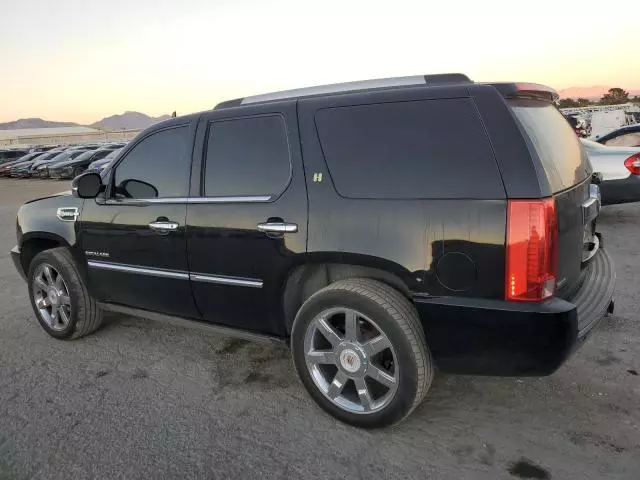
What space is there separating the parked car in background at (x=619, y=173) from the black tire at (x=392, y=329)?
637 centimetres

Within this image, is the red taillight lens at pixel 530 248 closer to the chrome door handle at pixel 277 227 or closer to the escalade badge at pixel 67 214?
the chrome door handle at pixel 277 227

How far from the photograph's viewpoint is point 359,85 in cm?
314

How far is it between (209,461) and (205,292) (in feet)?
3.68

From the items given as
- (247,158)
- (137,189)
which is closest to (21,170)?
(137,189)

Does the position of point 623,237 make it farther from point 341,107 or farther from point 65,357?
point 65,357

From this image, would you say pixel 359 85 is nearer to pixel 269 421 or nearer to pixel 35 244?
pixel 269 421

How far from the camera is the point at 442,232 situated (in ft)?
8.46

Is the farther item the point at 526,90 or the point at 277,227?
the point at 277,227

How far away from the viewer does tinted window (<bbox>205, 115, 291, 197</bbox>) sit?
3146 millimetres

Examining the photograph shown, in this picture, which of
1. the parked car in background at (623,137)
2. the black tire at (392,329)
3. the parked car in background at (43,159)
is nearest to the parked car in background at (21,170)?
the parked car in background at (43,159)

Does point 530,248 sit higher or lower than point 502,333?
higher

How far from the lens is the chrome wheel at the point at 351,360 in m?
2.85

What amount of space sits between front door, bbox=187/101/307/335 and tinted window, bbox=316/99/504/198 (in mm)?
274

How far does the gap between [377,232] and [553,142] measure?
108cm
